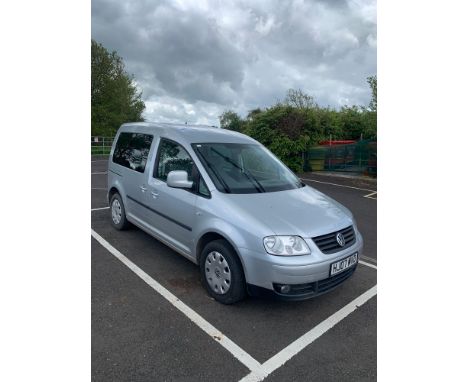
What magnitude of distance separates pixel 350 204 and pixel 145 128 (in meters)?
5.82

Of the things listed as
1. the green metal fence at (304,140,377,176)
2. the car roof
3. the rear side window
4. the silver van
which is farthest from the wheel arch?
the green metal fence at (304,140,377,176)

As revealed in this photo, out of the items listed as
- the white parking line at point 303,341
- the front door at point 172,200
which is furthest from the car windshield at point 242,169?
the white parking line at point 303,341

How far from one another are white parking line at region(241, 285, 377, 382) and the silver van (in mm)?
313

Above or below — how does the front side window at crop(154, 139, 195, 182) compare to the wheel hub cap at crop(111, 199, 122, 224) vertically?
above

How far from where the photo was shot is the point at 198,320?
2826 mm

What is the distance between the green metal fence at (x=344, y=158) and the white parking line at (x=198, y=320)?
12781 mm

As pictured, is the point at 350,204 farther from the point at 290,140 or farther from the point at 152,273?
the point at 290,140

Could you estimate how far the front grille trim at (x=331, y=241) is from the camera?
282 centimetres

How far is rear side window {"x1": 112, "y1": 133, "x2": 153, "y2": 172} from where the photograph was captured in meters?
4.37

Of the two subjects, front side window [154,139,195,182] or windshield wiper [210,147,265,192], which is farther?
front side window [154,139,195,182]

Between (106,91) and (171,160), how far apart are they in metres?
28.5

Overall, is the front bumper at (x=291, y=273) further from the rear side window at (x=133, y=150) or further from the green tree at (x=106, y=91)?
the green tree at (x=106, y=91)

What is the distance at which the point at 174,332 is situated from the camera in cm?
265

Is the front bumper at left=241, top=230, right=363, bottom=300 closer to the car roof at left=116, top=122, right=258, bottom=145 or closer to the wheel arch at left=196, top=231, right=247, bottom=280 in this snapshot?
the wheel arch at left=196, top=231, right=247, bottom=280
